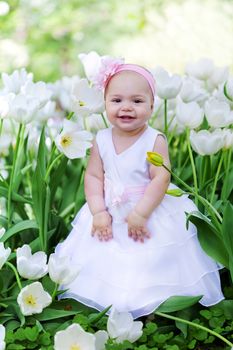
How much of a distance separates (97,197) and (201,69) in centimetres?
91

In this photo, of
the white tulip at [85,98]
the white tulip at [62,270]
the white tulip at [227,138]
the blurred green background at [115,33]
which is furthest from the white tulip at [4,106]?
the blurred green background at [115,33]

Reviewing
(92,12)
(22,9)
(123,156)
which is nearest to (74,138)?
(123,156)

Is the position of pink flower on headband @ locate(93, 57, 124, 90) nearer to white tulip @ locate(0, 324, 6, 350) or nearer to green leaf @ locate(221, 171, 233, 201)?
green leaf @ locate(221, 171, 233, 201)

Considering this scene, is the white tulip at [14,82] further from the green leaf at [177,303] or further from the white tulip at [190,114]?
the green leaf at [177,303]

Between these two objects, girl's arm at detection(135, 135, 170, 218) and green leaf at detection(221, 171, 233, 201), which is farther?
green leaf at detection(221, 171, 233, 201)

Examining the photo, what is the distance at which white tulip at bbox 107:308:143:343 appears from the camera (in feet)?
5.62

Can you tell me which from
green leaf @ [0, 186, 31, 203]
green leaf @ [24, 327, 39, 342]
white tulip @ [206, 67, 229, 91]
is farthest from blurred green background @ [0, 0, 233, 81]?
green leaf @ [24, 327, 39, 342]

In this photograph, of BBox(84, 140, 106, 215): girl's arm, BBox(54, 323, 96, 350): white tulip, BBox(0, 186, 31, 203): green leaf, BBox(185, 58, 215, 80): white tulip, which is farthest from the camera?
BBox(185, 58, 215, 80): white tulip

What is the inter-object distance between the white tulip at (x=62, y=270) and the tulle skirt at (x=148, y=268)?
129mm

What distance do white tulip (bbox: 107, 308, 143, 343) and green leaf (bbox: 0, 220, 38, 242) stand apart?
0.47m

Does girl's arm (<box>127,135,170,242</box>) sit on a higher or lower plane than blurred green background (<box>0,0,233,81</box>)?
lower

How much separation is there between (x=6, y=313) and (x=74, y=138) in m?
0.54

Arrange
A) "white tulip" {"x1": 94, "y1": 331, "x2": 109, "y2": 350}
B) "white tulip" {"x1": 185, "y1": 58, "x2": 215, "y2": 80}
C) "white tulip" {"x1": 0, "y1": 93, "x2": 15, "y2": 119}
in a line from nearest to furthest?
"white tulip" {"x1": 94, "y1": 331, "x2": 109, "y2": 350}
"white tulip" {"x1": 0, "y1": 93, "x2": 15, "y2": 119}
"white tulip" {"x1": 185, "y1": 58, "x2": 215, "y2": 80}

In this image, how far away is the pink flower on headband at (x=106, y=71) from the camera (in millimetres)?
1926
